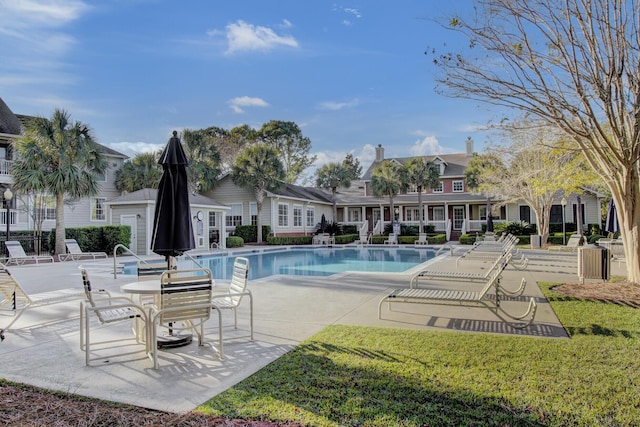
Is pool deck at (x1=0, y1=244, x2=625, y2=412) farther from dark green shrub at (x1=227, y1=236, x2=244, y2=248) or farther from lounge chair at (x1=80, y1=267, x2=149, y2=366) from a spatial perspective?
dark green shrub at (x1=227, y1=236, x2=244, y2=248)

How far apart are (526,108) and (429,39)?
8.05ft

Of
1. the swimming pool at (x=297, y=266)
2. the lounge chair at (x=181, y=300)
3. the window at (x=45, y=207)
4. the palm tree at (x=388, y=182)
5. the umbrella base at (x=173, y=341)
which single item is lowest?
the swimming pool at (x=297, y=266)

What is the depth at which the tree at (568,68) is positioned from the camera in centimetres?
792

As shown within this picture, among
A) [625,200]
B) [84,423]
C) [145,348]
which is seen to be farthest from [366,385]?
[625,200]

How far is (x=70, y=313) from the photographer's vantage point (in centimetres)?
701

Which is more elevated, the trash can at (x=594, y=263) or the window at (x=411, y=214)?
the window at (x=411, y=214)

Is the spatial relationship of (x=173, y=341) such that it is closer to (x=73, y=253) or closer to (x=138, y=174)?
(x=73, y=253)

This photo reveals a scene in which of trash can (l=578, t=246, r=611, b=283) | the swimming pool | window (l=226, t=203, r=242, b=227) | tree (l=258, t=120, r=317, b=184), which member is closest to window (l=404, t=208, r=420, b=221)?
window (l=226, t=203, r=242, b=227)

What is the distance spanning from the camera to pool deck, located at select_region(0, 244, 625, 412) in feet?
12.7

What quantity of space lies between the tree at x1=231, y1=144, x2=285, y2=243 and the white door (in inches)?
333

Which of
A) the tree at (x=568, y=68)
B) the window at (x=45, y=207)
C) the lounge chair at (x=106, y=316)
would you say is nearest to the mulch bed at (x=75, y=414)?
the lounge chair at (x=106, y=316)

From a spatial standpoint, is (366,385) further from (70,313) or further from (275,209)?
(275,209)

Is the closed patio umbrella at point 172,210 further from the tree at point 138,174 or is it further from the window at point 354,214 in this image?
the window at point 354,214

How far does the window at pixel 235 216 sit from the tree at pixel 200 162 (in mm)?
2337
